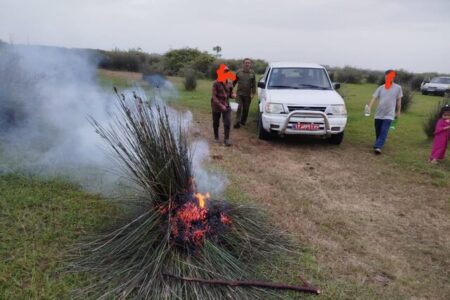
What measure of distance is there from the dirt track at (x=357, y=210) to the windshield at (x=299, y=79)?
150cm

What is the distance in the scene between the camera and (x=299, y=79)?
345 inches

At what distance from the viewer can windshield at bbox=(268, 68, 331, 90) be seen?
28.2 ft

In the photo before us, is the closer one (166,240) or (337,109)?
(166,240)

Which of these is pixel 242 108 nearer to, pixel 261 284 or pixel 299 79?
pixel 299 79

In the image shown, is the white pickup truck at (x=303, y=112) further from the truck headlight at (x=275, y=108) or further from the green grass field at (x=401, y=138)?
the green grass field at (x=401, y=138)

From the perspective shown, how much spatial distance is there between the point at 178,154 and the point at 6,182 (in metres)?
2.35

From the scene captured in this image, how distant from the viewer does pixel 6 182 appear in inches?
175

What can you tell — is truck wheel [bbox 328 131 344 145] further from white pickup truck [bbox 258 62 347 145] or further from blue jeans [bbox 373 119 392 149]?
blue jeans [bbox 373 119 392 149]

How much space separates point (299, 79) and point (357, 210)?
14.9ft

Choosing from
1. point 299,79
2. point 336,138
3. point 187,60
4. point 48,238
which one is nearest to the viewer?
point 48,238

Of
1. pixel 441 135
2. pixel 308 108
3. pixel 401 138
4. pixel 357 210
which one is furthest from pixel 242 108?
pixel 357 210

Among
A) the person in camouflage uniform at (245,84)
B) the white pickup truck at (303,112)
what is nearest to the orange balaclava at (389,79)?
the white pickup truck at (303,112)

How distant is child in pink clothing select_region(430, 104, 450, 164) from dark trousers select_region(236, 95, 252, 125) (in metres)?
4.20

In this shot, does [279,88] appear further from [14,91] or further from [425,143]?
[14,91]
